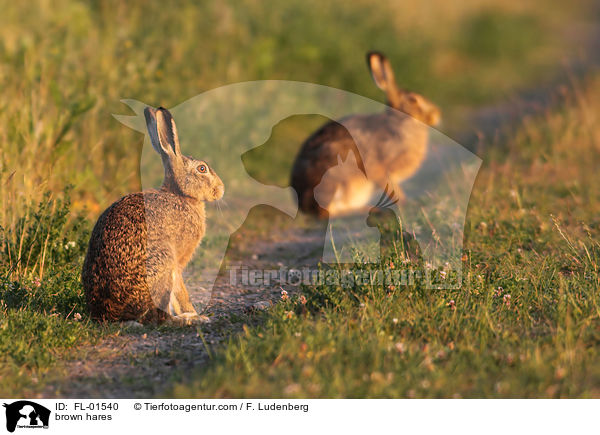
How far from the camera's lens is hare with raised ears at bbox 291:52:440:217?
24.9 feet

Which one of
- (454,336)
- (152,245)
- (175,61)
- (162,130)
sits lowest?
(454,336)

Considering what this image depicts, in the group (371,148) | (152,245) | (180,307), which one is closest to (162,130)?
(152,245)

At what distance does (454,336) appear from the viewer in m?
4.14

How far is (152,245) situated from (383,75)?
3944mm

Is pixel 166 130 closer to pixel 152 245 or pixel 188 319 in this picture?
pixel 152 245

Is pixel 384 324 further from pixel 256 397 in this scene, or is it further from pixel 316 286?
pixel 256 397

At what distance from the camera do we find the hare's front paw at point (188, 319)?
4793 mm

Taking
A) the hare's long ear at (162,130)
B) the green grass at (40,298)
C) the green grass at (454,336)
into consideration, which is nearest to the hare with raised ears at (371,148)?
the green grass at (454,336)

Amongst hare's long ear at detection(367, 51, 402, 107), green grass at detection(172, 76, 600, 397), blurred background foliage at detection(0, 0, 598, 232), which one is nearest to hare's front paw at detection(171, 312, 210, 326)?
green grass at detection(172, 76, 600, 397)

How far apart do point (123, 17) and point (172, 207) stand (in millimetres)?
5517

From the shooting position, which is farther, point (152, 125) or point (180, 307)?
point (180, 307)

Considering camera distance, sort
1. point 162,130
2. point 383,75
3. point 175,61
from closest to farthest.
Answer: point 162,130 < point 383,75 < point 175,61

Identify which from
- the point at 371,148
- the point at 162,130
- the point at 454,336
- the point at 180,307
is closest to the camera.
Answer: the point at 454,336

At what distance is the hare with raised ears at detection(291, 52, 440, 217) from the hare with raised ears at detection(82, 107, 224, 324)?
268cm
